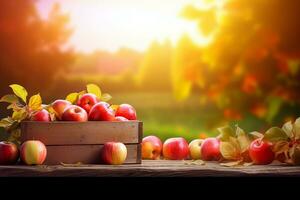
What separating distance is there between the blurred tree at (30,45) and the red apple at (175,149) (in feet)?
2.03

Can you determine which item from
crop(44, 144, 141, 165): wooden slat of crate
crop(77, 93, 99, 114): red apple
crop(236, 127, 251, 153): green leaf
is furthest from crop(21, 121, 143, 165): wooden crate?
crop(236, 127, 251, 153): green leaf

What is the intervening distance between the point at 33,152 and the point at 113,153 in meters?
0.24

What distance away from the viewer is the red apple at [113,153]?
173cm

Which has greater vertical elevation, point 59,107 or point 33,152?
point 59,107

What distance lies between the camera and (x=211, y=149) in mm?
1947

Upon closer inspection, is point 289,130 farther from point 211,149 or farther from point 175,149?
point 175,149

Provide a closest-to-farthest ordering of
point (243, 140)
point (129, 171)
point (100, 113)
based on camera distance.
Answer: point (129, 171)
point (100, 113)
point (243, 140)

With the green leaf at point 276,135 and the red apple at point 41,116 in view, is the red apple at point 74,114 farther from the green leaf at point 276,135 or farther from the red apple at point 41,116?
the green leaf at point 276,135

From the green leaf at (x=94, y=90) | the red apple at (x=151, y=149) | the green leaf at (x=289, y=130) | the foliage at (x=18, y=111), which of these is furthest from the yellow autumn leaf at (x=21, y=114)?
the green leaf at (x=289, y=130)

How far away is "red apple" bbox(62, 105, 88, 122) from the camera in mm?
1762

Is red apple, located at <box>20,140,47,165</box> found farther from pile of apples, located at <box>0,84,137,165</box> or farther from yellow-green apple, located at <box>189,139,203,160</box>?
yellow-green apple, located at <box>189,139,203,160</box>

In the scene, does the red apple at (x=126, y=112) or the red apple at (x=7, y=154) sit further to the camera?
the red apple at (x=126, y=112)

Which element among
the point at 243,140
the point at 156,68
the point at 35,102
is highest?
the point at 156,68

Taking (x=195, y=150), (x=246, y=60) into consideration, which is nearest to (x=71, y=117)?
(x=195, y=150)
